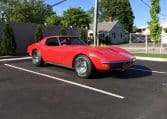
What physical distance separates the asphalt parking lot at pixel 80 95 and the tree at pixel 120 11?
227ft

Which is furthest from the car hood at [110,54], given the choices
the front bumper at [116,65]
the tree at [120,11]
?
the tree at [120,11]

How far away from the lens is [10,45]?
62.7ft

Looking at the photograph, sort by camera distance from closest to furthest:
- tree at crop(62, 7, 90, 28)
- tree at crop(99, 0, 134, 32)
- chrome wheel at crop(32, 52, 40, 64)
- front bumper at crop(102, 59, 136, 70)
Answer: front bumper at crop(102, 59, 136, 70) < chrome wheel at crop(32, 52, 40, 64) < tree at crop(62, 7, 90, 28) < tree at crop(99, 0, 134, 32)

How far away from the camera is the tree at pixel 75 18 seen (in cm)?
5306

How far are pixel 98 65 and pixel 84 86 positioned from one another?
42.5 inches

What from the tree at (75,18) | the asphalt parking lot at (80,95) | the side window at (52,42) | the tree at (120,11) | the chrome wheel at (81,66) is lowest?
the asphalt parking lot at (80,95)

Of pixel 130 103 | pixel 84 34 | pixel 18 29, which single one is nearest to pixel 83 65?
pixel 130 103

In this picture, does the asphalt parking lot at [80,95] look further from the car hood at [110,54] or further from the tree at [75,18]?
the tree at [75,18]

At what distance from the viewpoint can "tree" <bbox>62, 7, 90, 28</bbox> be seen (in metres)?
53.1

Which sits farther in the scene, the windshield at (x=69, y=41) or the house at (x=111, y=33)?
the house at (x=111, y=33)

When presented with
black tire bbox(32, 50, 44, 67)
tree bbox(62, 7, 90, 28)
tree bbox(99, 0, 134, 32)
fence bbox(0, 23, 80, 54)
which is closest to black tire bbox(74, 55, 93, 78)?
black tire bbox(32, 50, 44, 67)

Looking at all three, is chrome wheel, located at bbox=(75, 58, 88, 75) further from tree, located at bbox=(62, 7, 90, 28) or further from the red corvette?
tree, located at bbox=(62, 7, 90, 28)

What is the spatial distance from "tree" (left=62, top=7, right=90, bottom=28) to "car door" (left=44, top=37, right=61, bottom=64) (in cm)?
4076

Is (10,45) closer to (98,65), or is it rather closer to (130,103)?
(98,65)
